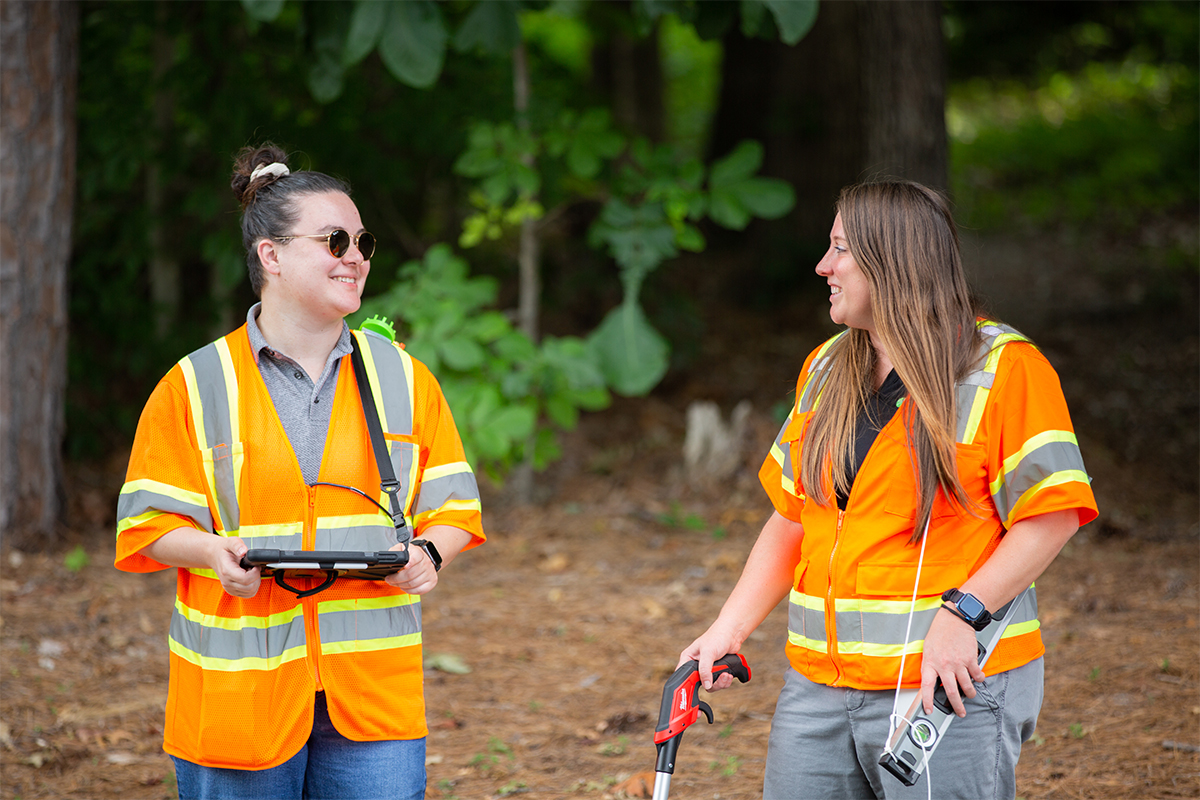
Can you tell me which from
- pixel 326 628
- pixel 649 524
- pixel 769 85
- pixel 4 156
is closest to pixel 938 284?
pixel 326 628

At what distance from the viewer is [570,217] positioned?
33.0ft

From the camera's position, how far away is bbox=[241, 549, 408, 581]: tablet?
202 cm

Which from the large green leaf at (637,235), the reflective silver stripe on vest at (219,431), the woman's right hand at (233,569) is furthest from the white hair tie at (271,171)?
the large green leaf at (637,235)

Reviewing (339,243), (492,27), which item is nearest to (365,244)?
(339,243)

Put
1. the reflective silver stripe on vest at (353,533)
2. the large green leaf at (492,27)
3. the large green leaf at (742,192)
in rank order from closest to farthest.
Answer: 1. the reflective silver stripe on vest at (353,533)
2. the large green leaf at (492,27)
3. the large green leaf at (742,192)

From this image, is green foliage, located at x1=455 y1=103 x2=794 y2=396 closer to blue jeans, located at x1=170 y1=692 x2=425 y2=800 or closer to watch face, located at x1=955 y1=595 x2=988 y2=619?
blue jeans, located at x1=170 y1=692 x2=425 y2=800

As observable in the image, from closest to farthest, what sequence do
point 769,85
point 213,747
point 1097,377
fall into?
1. point 213,747
2. point 1097,377
3. point 769,85

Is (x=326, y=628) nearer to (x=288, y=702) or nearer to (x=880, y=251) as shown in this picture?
(x=288, y=702)

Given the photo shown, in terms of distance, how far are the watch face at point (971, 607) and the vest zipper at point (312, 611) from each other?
1311mm

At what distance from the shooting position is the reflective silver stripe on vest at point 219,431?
2.20 m

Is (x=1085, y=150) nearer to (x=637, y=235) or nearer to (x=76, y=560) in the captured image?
(x=637, y=235)

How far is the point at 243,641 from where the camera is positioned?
2.17 m

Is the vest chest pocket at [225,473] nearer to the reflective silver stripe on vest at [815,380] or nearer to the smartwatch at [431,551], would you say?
the smartwatch at [431,551]

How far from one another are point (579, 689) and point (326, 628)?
2234 millimetres
